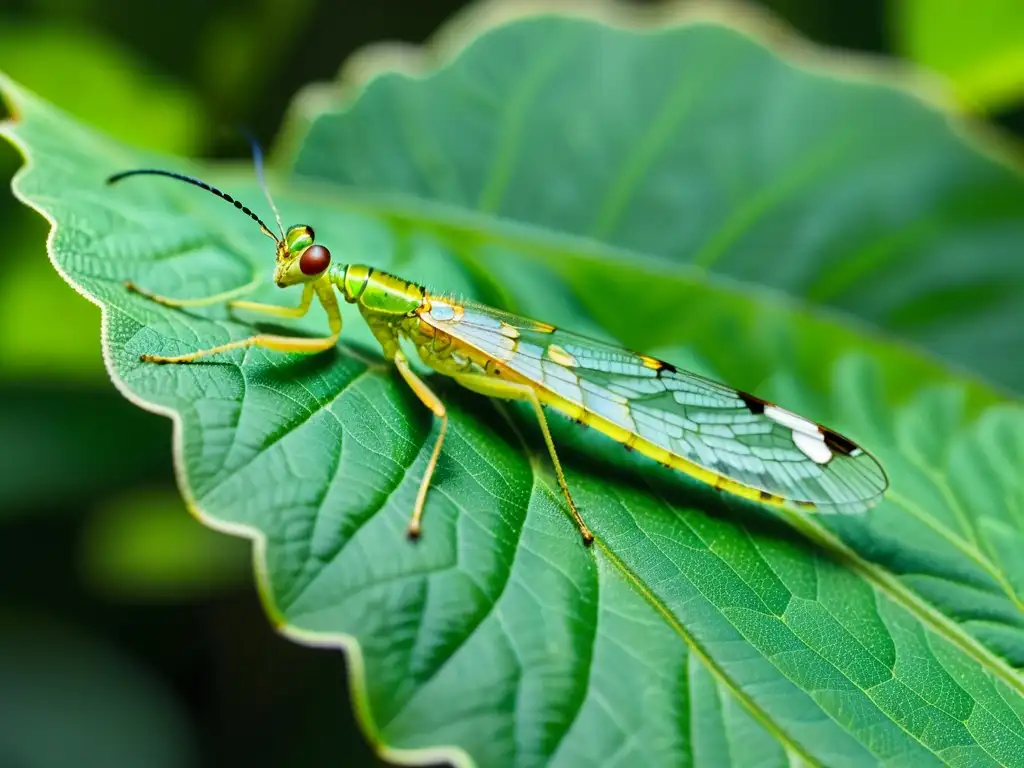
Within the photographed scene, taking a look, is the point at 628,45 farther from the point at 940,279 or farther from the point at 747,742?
the point at 747,742

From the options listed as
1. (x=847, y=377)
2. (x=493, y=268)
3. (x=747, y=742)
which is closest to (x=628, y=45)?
(x=493, y=268)

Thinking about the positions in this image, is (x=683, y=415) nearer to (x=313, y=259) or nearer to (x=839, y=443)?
(x=839, y=443)

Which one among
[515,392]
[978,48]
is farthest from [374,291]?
[978,48]

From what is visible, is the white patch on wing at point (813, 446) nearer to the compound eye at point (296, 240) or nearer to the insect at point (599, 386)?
the insect at point (599, 386)

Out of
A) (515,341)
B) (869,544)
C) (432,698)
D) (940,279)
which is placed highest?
(940,279)

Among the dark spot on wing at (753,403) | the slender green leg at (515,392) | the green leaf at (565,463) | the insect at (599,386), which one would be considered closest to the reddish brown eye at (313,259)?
the insect at (599,386)

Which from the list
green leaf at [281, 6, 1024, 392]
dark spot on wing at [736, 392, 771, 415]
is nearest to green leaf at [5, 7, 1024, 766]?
green leaf at [281, 6, 1024, 392]
